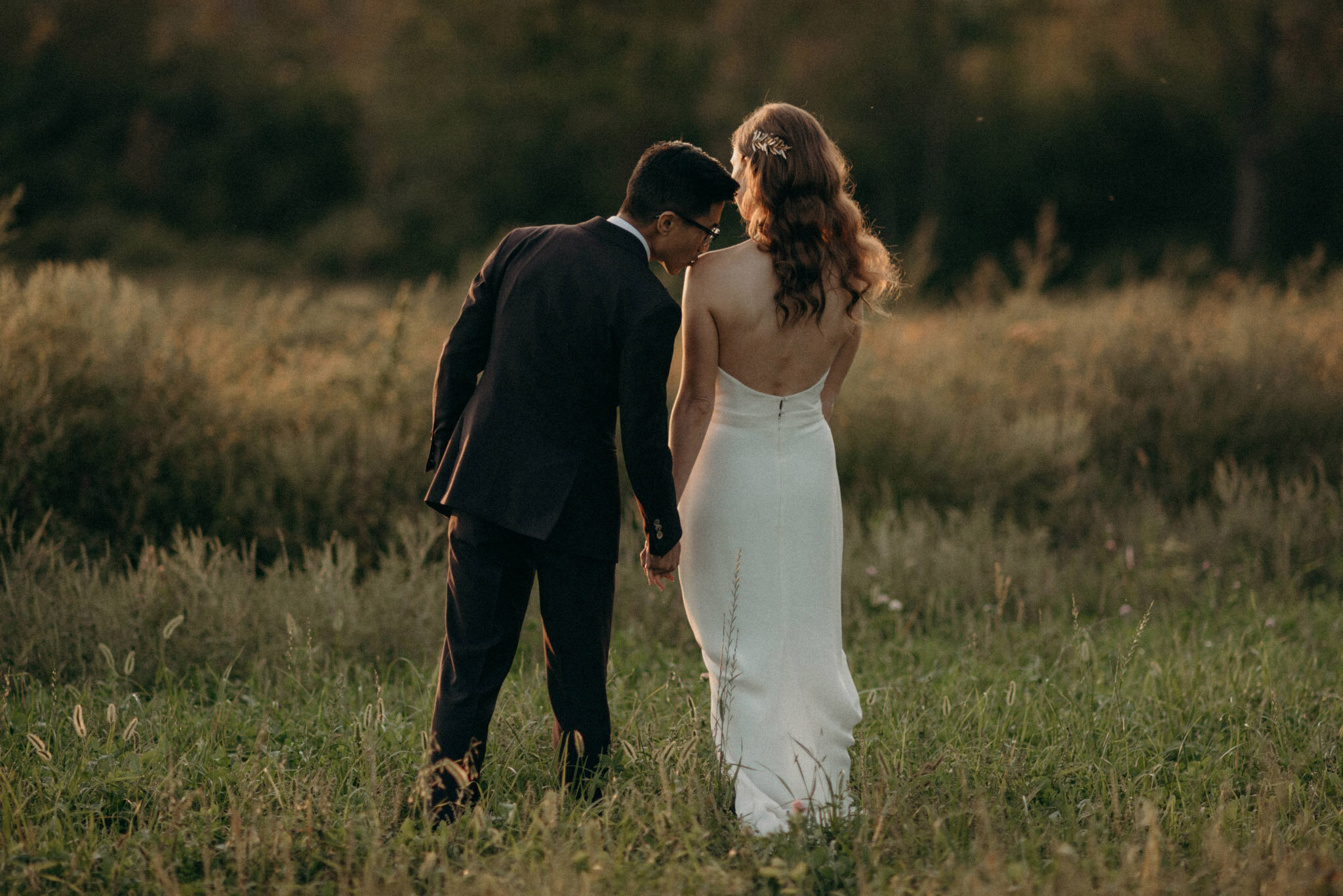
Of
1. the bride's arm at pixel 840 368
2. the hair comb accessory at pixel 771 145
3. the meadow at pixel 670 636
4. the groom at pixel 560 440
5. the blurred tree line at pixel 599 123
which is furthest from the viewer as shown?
the blurred tree line at pixel 599 123

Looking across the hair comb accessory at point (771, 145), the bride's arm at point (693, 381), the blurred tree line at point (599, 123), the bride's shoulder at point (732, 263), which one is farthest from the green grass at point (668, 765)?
the blurred tree line at point (599, 123)

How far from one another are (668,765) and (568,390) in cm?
123

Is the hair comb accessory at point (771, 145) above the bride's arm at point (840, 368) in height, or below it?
above

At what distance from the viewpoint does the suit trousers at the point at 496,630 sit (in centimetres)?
287

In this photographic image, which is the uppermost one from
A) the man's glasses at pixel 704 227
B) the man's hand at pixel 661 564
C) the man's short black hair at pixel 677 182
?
the man's short black hair at pixel 677 182

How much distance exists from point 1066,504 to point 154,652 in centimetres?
554

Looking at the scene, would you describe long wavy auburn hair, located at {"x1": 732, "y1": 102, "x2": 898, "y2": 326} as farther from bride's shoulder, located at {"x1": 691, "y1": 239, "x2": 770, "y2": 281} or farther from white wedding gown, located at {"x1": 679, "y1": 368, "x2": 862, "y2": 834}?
white wedding gown, located at {"x1": 679, "y1": 368, "x2": 862, "y2": 834}

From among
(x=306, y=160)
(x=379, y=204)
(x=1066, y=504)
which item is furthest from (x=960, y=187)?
(x=1066, y=504)

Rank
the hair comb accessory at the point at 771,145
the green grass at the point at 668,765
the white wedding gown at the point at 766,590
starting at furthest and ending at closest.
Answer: the white wedding gown at the point at 766,590 < the hair comb accessory at the point at 771,145 < the green grass at the point at 668,765

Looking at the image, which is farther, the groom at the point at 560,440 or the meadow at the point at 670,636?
the groom at the point at 560,440

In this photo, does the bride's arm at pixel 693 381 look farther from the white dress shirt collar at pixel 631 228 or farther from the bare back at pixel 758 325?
the white dress shirt collar at pixel 631 228

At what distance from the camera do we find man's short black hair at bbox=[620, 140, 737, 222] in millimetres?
2816

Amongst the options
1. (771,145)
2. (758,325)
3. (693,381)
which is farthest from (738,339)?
(771,145)

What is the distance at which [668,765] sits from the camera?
3.13 m
